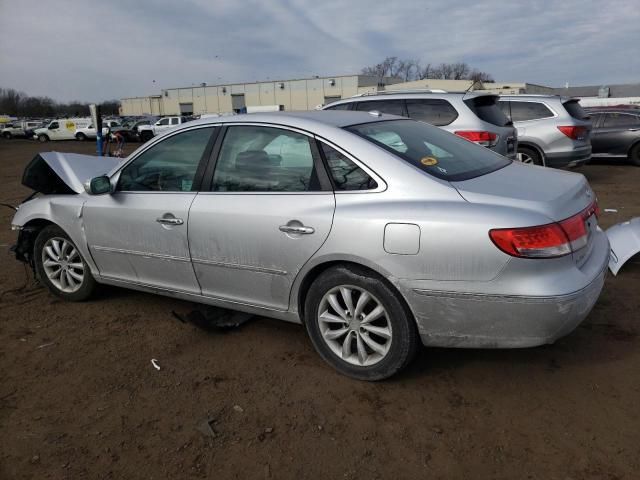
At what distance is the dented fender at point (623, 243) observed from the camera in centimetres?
462

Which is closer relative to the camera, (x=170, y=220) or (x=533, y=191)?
(x=533, y=191)

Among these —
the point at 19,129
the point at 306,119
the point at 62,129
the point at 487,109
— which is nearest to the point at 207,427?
the point at 306,119

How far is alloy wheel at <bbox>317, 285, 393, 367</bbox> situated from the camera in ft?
9.63

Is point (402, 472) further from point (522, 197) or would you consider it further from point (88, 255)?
point (88, 255)

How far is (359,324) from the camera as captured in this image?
2.99m

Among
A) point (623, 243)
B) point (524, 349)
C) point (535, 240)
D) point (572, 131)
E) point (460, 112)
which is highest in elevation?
point (460, 112)

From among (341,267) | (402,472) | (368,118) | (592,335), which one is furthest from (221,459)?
(592,335)

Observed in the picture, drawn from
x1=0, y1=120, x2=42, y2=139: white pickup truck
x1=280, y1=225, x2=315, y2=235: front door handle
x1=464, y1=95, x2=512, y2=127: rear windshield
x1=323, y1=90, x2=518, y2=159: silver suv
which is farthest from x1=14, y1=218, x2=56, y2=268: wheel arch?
x1=0, y1=120, x2=42, y2=139: white pickup truck

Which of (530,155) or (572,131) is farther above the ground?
(572,131)

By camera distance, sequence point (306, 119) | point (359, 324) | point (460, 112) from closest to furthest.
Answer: point (359, 324)
point (306, 119)
point (460, 112)

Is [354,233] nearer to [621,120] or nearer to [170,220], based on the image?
[170,220]

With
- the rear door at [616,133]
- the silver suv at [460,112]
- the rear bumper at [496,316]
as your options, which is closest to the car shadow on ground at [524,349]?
the rear bumper at [496,316]

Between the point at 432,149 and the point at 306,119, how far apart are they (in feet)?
2.70

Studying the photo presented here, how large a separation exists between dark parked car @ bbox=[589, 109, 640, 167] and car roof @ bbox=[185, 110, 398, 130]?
12.3 meters
